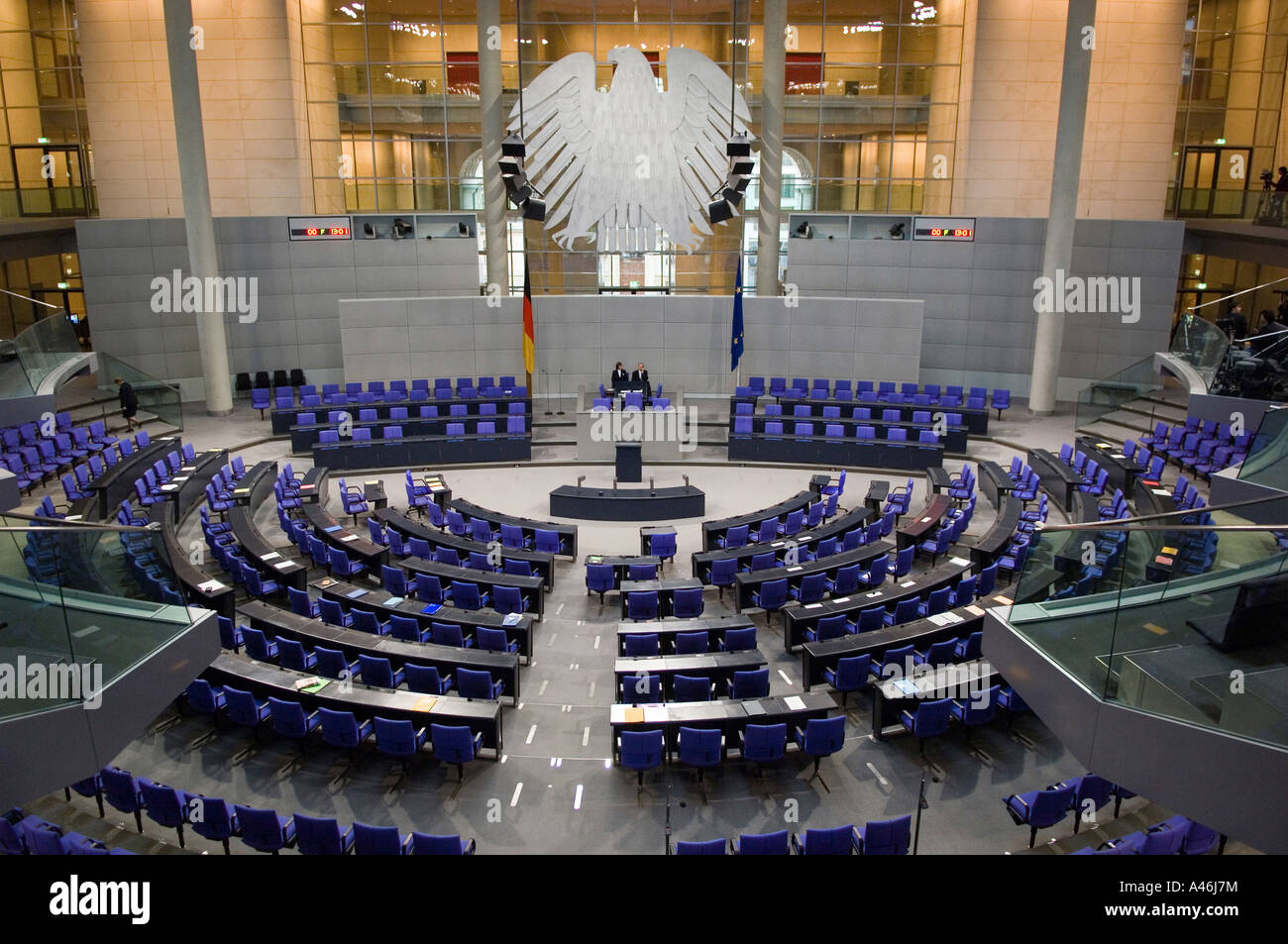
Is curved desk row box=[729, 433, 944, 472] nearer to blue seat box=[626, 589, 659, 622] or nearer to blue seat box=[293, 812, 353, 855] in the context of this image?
blue seat box=[626, 589, 659, 622]

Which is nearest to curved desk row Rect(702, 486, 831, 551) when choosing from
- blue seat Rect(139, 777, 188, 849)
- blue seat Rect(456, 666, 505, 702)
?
blue seat Rect(456, 666, 505, 702)

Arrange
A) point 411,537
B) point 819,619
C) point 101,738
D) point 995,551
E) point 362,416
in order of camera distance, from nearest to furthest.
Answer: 1. point 101,738
2. point 819,619
3. point 995,551
4. point 411,537
5. point 362,416

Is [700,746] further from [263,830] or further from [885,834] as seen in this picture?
[263,830]

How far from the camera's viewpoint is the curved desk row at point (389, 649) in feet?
35.2

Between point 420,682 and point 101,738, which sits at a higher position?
point 101,738

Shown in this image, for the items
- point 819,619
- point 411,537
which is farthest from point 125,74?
point 819,619

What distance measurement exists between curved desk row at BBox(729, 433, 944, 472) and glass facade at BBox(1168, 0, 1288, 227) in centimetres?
1330

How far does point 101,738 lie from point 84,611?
43.0 inches

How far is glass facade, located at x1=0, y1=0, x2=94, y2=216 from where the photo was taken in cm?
2559

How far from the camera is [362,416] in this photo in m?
21.9

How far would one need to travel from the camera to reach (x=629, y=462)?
64.2ft

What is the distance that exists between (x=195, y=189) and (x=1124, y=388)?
77.8 feet
